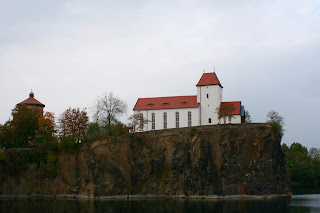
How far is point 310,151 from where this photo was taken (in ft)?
417

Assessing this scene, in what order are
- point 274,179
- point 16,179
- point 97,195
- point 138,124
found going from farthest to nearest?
point 138,124 → point 16,179 → point 97,195 → point 274,179

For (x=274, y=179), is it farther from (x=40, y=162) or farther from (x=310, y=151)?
(x=310, y=151)

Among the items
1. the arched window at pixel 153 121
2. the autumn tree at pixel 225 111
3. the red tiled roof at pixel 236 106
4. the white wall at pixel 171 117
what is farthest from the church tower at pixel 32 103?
the red tiled roof at pixel 236 106

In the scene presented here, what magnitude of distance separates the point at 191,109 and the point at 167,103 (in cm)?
530

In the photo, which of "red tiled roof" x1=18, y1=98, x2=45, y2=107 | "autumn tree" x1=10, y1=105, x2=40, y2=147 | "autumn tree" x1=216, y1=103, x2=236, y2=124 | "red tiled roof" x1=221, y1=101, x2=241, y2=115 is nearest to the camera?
"autumn tree" x1=216, y1=103, x2=236, y2=124

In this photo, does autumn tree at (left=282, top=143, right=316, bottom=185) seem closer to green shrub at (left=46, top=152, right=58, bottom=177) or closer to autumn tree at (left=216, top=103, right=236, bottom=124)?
autumn tree at (left=216, top=103, right=236, bottom=124)

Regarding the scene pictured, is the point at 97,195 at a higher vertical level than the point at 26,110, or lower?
lower

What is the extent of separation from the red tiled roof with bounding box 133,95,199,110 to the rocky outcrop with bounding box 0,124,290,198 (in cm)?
993

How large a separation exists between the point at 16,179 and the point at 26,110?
13503 mm

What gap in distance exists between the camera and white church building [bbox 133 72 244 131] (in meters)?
75.9

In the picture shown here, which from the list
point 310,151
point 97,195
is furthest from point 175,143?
point 310,151

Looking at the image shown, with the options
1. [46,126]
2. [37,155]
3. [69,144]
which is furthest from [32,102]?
[69,144]

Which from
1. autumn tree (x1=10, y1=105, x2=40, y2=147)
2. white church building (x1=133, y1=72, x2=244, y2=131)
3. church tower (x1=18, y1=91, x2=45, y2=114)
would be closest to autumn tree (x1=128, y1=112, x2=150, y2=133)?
white church building (x1=133, y1=72, x2=244, y2=131)

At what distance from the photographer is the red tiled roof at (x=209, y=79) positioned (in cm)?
7703
